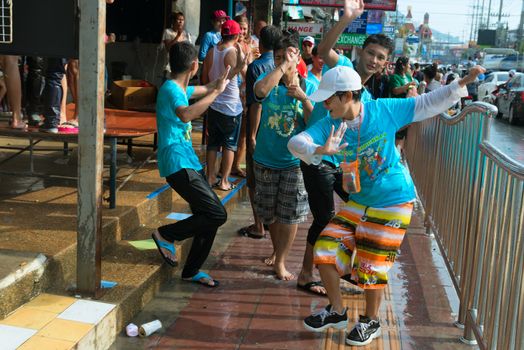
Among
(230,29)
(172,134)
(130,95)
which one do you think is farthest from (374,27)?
(172,134)

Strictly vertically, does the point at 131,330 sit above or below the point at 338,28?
below

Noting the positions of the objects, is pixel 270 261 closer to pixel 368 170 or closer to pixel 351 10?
pixel 368 170

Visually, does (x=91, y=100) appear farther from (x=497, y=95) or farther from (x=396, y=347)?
(x=497, y=95)

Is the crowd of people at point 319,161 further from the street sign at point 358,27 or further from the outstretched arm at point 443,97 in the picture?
the street sign at point 358,27

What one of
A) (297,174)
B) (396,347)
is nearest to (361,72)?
(297,174)

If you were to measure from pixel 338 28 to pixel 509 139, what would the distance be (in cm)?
1392

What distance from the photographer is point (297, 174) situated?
187 inches

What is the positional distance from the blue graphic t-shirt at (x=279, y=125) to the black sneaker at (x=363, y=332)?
1.39 meters

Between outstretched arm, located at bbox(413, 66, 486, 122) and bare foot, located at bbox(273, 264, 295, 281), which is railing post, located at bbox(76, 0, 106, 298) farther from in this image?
outstretched arm, located at bbox(413, 66, 486, 122)

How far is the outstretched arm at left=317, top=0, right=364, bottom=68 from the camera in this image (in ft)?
13.2

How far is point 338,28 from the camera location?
161 inches

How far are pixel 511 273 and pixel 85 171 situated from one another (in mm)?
2466

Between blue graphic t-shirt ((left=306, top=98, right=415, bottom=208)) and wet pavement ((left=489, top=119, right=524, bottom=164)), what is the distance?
9353 mm

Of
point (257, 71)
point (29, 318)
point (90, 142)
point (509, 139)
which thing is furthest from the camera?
point (509, 139)
